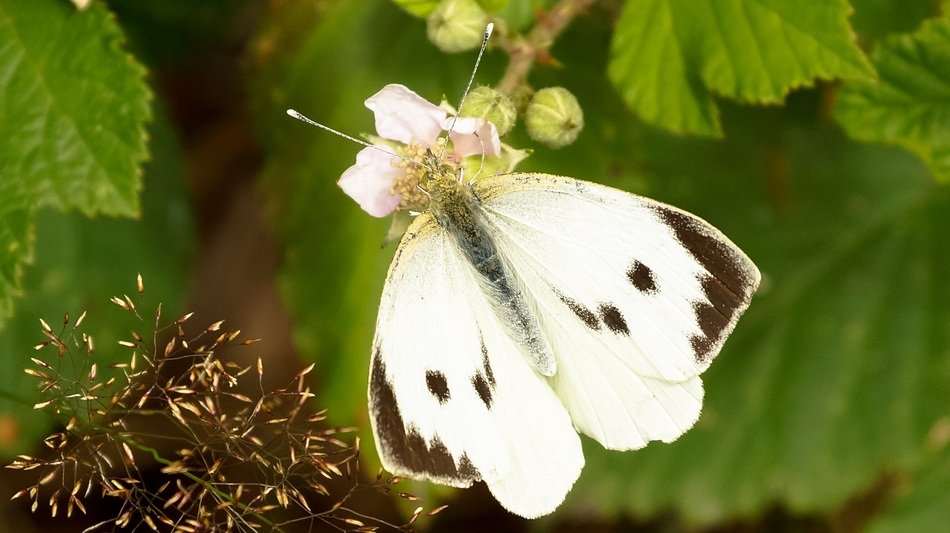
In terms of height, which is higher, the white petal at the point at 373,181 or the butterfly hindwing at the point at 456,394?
the white petal at the point at 373,181

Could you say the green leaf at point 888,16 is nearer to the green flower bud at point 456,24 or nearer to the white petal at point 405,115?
the green flower bud at point 456,24

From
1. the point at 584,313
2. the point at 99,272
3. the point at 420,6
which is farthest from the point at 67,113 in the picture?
the point at 584,313

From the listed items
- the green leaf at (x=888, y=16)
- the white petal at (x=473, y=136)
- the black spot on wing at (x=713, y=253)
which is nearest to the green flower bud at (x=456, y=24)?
the white petal at (x=473, y=136)

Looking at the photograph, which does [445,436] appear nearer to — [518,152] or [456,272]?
[456,272]

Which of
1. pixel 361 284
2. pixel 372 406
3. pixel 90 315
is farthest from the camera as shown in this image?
pixel 90 315

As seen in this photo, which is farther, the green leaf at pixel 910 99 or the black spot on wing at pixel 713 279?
the green leaf at pixel 910 99

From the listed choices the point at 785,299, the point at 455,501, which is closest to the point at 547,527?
the point at 455,501
